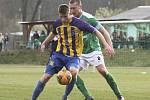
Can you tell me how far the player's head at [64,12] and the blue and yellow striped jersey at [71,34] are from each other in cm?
14

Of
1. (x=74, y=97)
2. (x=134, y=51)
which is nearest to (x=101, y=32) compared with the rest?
(x=74, y=97)

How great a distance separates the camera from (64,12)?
37.1 ft

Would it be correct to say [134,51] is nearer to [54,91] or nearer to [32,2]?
[54,91]

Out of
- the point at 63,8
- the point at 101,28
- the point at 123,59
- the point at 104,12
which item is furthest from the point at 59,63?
the point at 104,12

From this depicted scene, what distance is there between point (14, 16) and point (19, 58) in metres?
41.8

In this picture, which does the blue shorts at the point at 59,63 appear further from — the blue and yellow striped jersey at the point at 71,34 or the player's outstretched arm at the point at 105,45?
the player's outstretched arm at the point at 105,45

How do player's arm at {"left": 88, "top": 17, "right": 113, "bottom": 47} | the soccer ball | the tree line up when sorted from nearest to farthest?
the soccer ball
player's arm at {"left": 88, "top": 17, "right": 113, "bottom": 47}
the tree

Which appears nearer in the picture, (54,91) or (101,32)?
(101,32)

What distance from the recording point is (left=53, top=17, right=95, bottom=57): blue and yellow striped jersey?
11.6m

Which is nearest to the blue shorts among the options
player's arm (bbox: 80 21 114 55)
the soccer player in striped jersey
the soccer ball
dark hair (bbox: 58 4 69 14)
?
the soccer player in striped jersey

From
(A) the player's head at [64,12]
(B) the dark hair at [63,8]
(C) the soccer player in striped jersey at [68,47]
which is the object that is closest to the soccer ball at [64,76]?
(C) the soccer player in striped jersey at [68,47]

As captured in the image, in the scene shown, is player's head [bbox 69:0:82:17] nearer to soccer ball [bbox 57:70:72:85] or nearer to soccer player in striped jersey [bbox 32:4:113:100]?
soccer player in striped jersey [bbox 32:4:113:100]

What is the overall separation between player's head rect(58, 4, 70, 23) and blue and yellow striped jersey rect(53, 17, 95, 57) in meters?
0.14

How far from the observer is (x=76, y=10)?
1241cm
